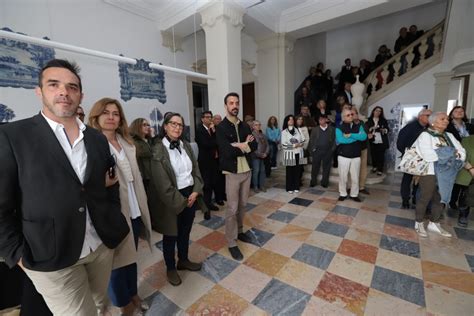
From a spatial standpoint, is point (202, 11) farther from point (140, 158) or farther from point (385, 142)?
point (385, 142)

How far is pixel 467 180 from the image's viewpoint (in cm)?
271

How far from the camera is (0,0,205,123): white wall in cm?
349

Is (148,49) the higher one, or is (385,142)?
(148,49)

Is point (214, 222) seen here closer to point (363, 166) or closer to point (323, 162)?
point (323, 162)

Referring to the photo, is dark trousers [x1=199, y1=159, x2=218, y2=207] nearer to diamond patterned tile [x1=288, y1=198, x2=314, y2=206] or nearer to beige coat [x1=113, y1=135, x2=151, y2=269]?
diamond patterned tile [x1=288, y1=198, x2=314, y2=206]

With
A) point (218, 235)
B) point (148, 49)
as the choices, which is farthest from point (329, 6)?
point (218, 235)

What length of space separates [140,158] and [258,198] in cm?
269

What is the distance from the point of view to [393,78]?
20.1 ft

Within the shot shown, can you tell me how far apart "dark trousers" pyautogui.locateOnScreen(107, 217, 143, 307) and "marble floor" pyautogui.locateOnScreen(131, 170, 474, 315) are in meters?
0.23

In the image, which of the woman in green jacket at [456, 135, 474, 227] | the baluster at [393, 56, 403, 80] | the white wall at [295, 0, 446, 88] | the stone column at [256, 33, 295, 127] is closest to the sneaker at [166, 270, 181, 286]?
the woman in green jacket at [456, 135, 474, 227]

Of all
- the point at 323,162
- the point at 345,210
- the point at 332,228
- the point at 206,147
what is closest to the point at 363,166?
the point at 323,162

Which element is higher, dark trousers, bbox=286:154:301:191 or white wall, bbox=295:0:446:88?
white wall, bbox=295:0:446:88

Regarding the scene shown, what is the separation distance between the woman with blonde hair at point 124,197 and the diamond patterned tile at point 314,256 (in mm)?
1515

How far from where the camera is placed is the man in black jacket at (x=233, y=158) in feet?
7.41
